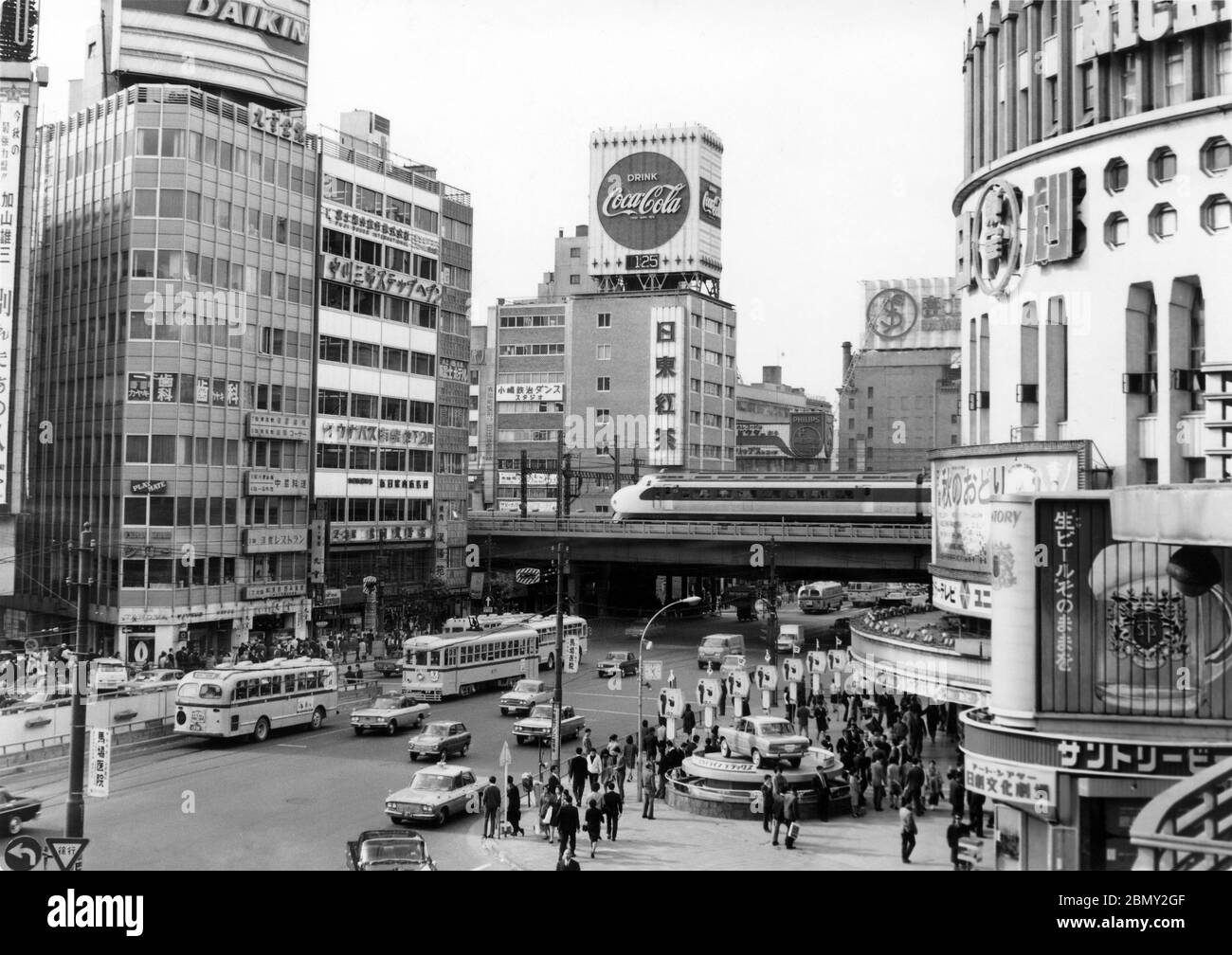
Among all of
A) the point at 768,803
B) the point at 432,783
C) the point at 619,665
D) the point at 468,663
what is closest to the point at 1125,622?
the point at 768,803

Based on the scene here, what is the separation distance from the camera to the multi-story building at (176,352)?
53031mm

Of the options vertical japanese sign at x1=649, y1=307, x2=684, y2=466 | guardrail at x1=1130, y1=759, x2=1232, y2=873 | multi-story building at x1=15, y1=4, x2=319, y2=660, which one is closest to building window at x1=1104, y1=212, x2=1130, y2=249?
guardrail at x1=1130, y1=759, x2=1232, y2=873

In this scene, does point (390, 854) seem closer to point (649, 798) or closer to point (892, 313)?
point (649, 798)

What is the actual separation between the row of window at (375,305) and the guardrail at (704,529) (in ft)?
43.5

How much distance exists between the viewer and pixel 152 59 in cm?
5597

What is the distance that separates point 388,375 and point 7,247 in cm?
2321

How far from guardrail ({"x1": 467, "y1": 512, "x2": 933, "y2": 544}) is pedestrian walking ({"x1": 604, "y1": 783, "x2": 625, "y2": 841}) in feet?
134

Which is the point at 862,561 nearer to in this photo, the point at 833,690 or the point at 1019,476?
the point at 833,690

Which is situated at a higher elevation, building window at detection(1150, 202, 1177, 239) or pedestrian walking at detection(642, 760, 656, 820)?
building window at detection(1150, 202, 1177, 239)

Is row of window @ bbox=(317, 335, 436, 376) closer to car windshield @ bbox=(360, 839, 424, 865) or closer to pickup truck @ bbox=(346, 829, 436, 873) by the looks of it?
pickup truck @ bbox=(346, 829, 436, 873)

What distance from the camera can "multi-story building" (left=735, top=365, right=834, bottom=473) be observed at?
5172 inches

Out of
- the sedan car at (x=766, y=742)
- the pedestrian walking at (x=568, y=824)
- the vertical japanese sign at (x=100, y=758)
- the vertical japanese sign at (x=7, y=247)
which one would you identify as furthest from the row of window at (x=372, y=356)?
the pedestrian walking at (x=568, y=824)

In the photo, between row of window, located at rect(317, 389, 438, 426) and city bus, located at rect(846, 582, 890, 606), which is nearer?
row of window, located at rect(317, 389, 438, 426)
